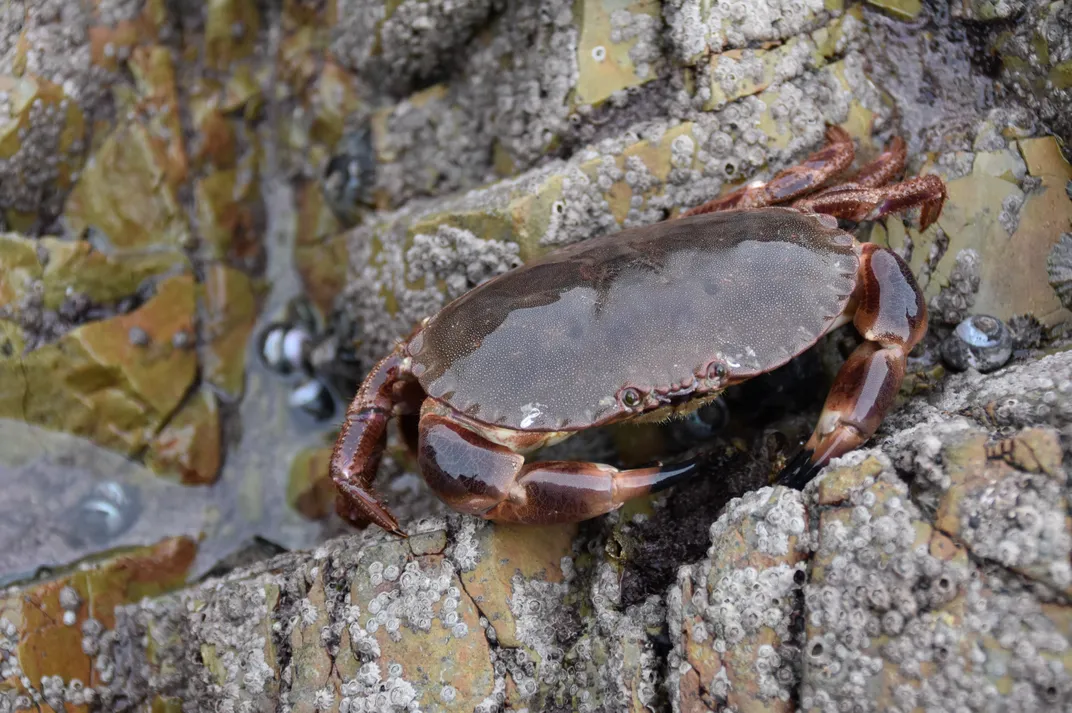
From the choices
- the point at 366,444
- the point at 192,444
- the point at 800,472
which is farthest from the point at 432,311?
the point at 800,472

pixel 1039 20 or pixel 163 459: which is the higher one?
pixel 1039 20

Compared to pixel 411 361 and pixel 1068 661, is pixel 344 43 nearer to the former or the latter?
pixel 411 361

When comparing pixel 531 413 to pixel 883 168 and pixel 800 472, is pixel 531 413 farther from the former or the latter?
pixel 883 168

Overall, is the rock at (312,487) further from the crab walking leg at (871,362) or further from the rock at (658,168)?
the crab walking leg at (871,362)

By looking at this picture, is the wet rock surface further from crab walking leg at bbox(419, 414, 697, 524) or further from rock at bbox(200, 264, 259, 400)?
crab walking leg at bbox(419, 414, 697, 524)

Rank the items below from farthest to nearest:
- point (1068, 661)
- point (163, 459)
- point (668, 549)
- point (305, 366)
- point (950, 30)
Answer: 1. point (305, 366)
2. point (163, 459)
3. point (950, 30)
4. point (668, 549)
5. point (1068, 661)

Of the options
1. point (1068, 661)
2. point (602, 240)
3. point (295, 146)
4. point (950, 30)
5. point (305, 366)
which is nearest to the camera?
point (1068, 661)

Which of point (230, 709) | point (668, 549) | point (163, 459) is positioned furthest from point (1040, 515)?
point (163, 459)

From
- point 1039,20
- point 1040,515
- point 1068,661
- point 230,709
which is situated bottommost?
point 230,709
